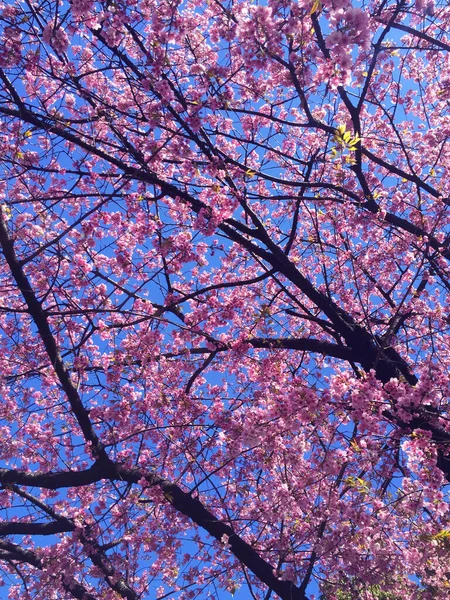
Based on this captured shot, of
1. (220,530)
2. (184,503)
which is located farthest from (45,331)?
(220,530)

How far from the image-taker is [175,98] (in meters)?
5.32

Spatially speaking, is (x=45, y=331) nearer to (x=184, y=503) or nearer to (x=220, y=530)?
(x=184, y=503)

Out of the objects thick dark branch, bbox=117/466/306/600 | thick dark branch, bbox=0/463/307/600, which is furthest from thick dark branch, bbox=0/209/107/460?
thick dark branch, bbox=117/466/306/600

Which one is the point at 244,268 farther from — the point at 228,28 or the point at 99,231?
the point at 228,28

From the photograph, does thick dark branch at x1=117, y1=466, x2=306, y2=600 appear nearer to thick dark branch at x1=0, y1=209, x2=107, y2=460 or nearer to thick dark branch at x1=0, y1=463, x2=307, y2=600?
thick dark branch at x1=0, y1=463, x2=307, y2=600

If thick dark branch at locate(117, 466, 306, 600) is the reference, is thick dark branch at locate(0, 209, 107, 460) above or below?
above

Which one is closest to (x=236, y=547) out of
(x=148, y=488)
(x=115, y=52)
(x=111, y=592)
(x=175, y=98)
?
(x=148, y=488)

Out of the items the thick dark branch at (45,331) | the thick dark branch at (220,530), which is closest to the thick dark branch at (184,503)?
the thick dark branch at (220,530)

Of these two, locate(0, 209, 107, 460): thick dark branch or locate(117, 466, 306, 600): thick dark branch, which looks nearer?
locate(0, 209, 107, 460): thick dark branch

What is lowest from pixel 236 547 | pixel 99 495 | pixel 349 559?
pixel 349 559

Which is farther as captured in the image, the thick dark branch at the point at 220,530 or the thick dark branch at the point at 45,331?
the thick dark branch at the point at 220,530

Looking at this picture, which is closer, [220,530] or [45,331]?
[45,331]

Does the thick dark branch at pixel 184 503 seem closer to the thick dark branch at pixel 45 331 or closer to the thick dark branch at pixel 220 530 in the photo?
the thick dark branch at pixel 220 530

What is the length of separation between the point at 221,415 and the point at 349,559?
7.19 feet
